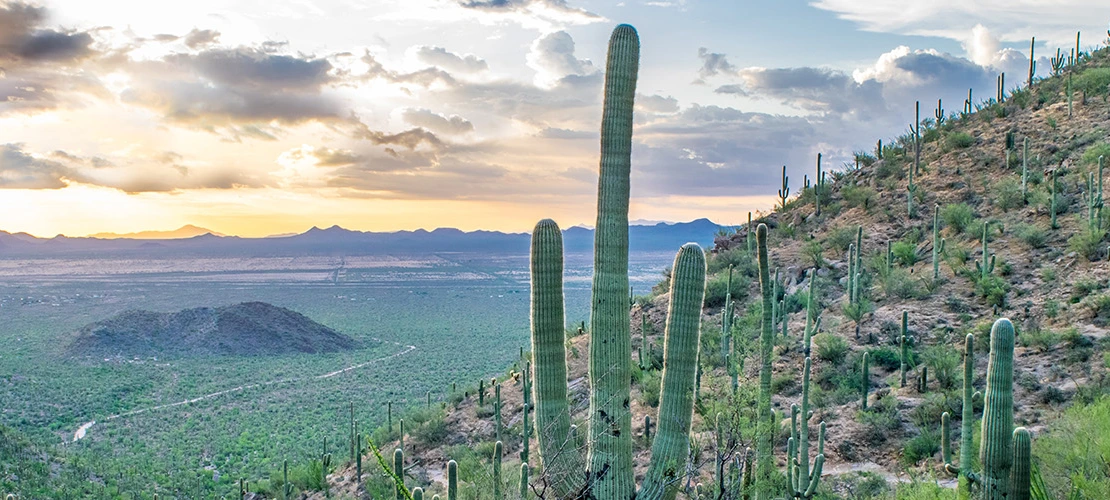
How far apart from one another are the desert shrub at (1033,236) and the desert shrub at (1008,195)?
1.58 m

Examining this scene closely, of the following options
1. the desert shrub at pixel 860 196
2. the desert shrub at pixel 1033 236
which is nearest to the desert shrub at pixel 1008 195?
→ the desert shrub at pixel 1033 236

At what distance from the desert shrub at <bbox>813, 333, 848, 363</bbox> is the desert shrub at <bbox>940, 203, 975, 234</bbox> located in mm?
5966

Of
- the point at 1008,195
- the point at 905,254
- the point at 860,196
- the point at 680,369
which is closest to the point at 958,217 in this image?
the point at 1008,195

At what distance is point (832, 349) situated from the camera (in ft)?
55.1

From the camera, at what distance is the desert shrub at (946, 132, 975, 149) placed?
2548 cm

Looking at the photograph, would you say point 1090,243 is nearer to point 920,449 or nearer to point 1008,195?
point 1008,195

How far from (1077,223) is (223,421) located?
34307 mm

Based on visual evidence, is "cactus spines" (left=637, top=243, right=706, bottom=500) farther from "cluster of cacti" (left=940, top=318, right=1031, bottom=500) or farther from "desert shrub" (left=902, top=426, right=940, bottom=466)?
"desert shrub" (left=902, top=426, right=940, bottom=466)

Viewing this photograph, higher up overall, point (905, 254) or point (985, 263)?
point (905, 254)

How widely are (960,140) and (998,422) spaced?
2105 centimetres

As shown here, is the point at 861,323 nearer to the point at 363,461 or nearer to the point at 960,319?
the point at 960,319

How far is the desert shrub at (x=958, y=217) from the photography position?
68.0ft

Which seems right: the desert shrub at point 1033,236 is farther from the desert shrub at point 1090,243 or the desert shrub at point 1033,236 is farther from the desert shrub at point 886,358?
the desert shrub at point 886,358

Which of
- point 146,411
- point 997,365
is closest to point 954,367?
point 997,365
